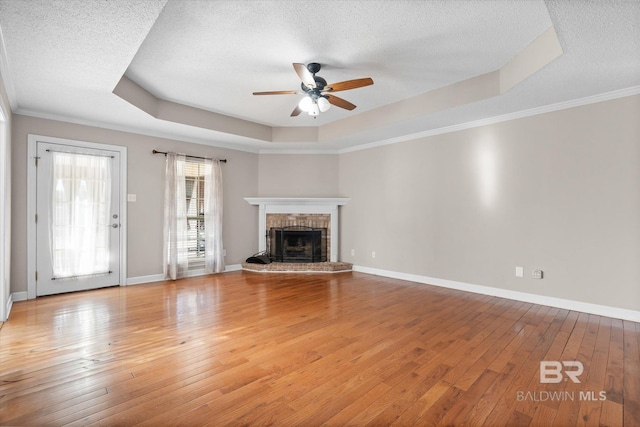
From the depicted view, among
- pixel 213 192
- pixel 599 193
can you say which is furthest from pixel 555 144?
pixel 213 192

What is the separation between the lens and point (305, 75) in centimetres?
301

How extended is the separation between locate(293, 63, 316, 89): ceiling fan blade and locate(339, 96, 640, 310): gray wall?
9.06 ft

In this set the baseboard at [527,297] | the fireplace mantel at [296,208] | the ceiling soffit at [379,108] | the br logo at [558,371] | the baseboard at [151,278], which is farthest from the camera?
the fireplace mantel at [296,208]

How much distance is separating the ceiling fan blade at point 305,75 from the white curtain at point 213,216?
3321mm

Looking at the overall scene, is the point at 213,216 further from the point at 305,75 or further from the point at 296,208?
the point at 305,75

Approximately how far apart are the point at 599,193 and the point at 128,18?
5.00 metres

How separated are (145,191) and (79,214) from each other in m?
0.97

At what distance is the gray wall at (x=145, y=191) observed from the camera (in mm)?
4102

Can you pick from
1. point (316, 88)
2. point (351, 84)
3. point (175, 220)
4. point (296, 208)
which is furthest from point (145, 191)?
point (351, 84)

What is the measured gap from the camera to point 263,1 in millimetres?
2342

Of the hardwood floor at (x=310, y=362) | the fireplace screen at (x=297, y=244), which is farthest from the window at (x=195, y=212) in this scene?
the hardwood floor at (x=310, y=362)

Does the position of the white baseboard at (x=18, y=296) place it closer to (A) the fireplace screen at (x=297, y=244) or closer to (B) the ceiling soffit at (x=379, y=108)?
(B) the ceiling soffit at (x=379, y=108)

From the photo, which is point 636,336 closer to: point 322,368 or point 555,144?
point 555,144

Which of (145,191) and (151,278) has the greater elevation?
(145,191)
